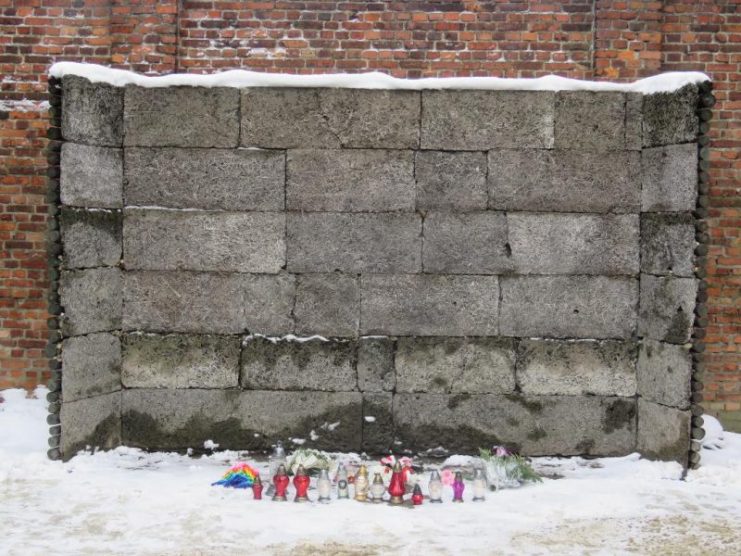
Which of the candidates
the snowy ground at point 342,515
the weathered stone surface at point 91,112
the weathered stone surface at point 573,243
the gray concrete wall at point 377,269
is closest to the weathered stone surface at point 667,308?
the gray concrete wall at point 377,269

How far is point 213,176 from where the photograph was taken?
581 cm

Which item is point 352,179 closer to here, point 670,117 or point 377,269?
point 377,269

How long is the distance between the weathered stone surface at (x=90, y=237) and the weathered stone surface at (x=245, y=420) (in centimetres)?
115

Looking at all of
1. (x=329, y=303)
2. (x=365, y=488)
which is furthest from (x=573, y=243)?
(x=365, y=488)

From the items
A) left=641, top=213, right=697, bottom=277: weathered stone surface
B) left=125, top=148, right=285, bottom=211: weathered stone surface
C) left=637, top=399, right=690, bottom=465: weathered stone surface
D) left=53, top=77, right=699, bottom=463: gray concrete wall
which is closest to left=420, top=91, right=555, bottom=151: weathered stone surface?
left=53, top=77, right=699, bottom=463: gray concrete wall

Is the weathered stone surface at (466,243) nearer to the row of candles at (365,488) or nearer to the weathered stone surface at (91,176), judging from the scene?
the row of candles at (365,488)

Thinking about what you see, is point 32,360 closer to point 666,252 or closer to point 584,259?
point 584,259

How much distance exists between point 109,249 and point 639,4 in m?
4.97

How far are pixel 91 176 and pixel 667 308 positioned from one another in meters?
4.27

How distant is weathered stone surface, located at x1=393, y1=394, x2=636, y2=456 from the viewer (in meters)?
5.81

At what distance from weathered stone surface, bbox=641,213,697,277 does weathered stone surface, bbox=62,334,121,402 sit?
4.02 metres

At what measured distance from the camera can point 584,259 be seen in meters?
5.81

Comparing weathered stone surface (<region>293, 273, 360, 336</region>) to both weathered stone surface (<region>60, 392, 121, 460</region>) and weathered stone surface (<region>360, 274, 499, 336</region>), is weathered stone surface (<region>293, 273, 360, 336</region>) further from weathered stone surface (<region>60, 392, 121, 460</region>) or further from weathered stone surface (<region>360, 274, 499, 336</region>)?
weathered stone surface (<region>60, 392, 121, 460</region>)

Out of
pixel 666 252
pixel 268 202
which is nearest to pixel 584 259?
pixel 666 252
